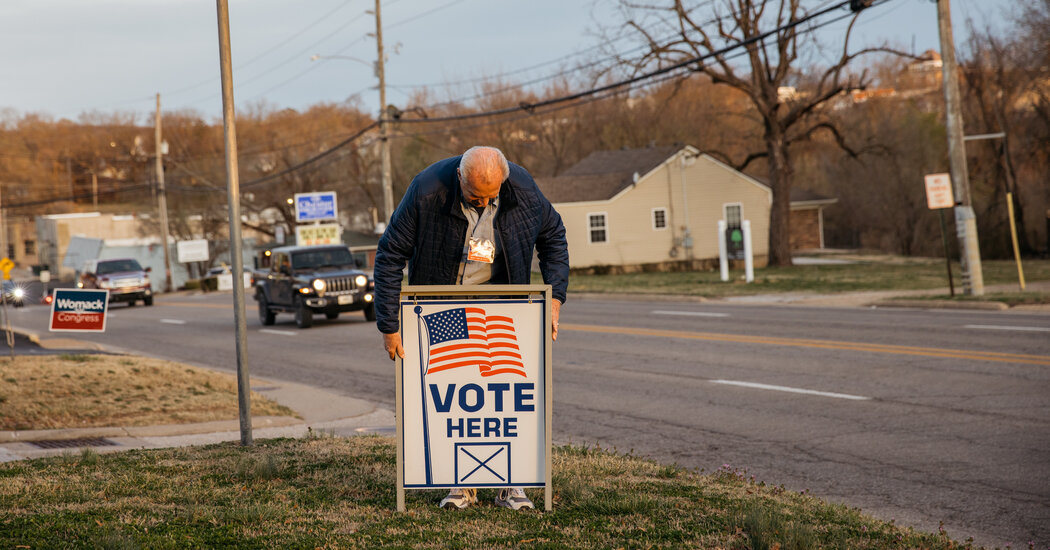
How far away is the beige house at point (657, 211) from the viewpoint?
4603 centimetres

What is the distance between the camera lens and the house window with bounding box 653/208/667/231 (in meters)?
46.5

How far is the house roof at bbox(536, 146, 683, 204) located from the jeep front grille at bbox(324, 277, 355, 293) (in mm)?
24463

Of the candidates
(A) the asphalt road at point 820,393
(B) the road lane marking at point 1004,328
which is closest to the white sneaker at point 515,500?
(A) the asphalt road at point 820,393

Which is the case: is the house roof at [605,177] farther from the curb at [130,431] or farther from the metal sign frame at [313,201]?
the curb at [130,431]

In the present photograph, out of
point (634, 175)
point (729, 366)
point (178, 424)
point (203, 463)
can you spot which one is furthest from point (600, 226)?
point (203, 463)

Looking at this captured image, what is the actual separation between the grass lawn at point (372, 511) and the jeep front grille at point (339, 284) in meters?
14.6

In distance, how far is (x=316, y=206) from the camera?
51.4 m

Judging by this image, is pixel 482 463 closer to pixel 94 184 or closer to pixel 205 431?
pixel 205 431

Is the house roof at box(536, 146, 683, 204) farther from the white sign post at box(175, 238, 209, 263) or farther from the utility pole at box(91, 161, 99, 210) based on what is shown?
the utility pole at box(91, 161, 99, 210)

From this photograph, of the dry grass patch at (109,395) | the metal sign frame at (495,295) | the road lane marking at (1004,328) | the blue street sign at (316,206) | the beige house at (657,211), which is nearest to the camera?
the metal sign frame at (495,295)

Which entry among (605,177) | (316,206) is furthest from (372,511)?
(316,206)

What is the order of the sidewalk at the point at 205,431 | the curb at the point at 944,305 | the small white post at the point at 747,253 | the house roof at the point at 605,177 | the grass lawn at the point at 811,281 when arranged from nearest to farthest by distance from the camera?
the sidewalk at the point at 205,431 < the curb at the point at 944,305 < the grass lawn at the point at 811,281 < the small white post at the point at 747,253 < the house roof at the point at 605,177

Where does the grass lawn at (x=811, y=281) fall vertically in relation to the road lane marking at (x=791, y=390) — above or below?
above

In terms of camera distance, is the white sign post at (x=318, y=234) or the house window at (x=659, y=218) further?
the white sign post at (x=318, y=234)
